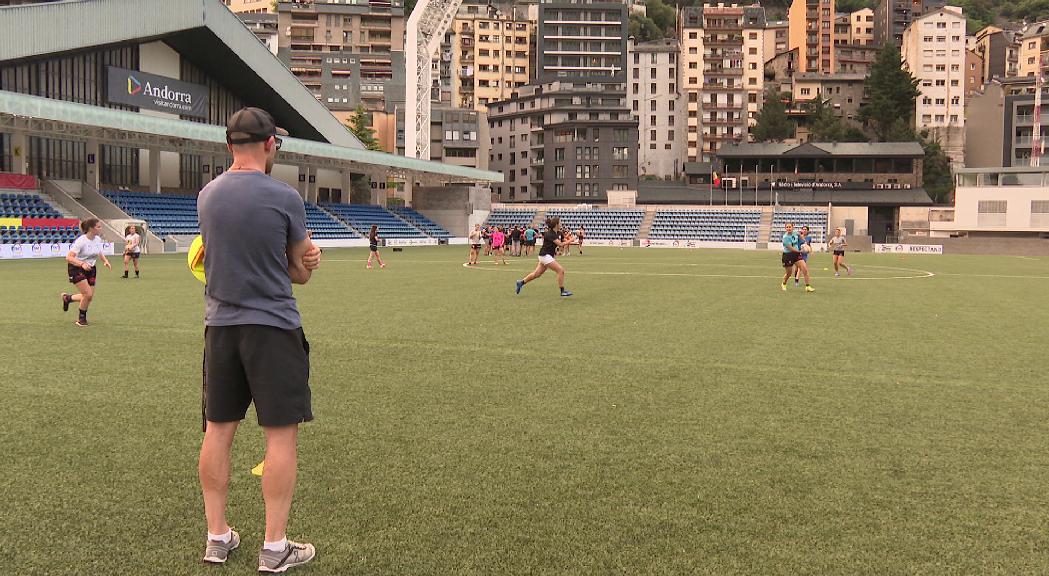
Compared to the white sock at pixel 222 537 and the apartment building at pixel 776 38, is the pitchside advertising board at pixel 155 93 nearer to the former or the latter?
the white sock at pixel 222 537

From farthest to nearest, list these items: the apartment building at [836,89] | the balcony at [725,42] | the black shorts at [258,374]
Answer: the apartment building at [836,89]
the balcony at [725,42]
the black shorts at [258,374]

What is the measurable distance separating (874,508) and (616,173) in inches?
4080

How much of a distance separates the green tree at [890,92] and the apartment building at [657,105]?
27667mm

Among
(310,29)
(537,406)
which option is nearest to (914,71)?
(310,29)

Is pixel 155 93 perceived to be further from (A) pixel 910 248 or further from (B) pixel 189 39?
(A) pixel 910 248

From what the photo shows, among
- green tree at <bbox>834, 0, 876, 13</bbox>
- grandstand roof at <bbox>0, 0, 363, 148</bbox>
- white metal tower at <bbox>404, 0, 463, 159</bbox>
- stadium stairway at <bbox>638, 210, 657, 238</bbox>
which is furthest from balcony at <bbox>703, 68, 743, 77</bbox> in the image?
grandstand roof at <bbox>0, 0, 363, 148</bbox>

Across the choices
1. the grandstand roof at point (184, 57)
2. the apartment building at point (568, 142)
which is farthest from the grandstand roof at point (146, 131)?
the apartment building at point (568, 142)

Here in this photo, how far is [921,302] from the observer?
18.1 meters

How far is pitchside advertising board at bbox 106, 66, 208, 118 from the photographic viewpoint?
165 feet

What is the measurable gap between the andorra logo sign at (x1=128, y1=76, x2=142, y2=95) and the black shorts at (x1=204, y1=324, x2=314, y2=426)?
54.1m

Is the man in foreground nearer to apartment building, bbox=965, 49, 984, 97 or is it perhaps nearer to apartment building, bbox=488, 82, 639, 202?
apartment building, bbox=488, 82, 639, 202

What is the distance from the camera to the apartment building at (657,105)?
125938 mm

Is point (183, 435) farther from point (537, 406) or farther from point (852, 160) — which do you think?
point (852, 160)

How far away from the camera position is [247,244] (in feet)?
12.4
